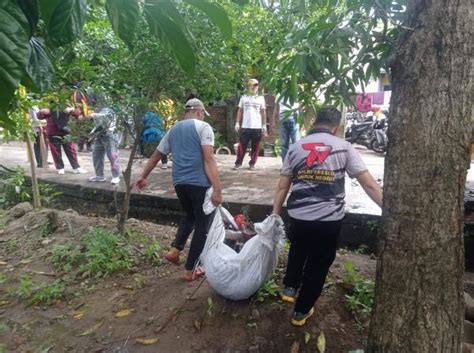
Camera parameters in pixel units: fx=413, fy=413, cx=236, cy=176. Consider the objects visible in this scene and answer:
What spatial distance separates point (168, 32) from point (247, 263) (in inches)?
94.0

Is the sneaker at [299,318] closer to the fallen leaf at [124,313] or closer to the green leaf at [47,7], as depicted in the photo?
the fallen leaf at [124,313]

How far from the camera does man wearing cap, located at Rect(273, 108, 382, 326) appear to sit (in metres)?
2.86

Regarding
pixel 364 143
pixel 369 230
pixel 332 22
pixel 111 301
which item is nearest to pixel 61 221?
pixel 111 301

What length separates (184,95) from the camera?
440 centimetres

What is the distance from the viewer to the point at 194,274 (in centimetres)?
380

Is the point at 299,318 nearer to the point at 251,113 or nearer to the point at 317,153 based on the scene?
the point at 317,153

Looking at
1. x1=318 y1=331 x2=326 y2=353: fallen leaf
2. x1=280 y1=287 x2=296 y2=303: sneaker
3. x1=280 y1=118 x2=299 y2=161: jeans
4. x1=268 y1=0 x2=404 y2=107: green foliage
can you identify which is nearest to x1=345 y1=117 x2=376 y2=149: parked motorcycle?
x1=280 y1=118 x2=299 y2=161: jeans

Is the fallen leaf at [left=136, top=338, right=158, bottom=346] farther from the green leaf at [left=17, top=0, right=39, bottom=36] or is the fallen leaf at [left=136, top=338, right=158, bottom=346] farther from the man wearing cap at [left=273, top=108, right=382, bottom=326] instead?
the green leaf at [left=17, top=0, right=39, bottom=36]

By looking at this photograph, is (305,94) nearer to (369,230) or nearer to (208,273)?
(208,273)

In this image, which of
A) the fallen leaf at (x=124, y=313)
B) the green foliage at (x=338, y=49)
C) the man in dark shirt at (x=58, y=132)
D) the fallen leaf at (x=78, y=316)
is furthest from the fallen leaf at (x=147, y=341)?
the man in dark shirt at (x=58, y=132)

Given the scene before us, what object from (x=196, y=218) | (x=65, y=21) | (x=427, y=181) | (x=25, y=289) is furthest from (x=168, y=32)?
(x=25, y=289)

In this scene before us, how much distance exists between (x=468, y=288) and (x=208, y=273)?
259cm

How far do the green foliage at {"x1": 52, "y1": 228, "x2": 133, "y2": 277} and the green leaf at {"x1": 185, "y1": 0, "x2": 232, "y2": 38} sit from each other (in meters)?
3.51

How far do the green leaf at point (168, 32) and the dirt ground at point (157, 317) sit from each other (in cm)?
241
